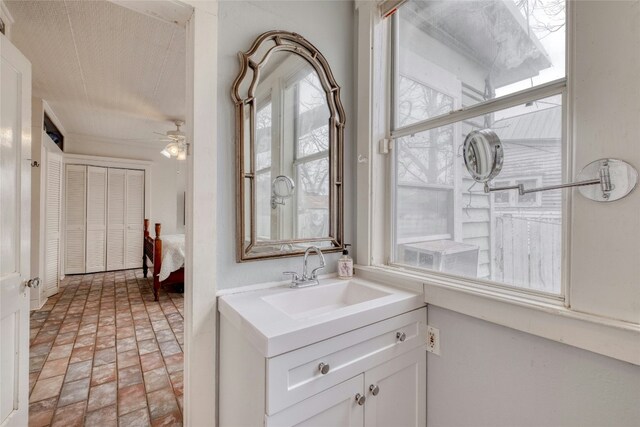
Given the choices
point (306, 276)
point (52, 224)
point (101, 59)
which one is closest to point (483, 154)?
point (306, 276)

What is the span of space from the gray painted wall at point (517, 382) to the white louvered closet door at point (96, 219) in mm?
5879

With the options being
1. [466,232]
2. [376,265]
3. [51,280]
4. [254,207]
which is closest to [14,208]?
[254,207]

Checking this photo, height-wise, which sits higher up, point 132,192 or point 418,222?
point 132,192

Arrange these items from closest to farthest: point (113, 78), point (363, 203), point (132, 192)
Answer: point (363, 203), point (113, 78), point (132, 192)

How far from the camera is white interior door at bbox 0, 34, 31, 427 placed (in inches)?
50.8

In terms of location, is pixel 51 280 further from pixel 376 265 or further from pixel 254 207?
pixel 376 265

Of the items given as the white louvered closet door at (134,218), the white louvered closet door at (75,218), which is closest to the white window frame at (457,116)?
the white louvered closet door at (134,218)

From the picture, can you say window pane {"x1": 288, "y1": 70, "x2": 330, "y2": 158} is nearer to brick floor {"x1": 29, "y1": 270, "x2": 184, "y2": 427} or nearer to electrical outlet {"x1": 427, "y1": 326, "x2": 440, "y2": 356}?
electrical outlet {"x1": 427, "y1": 326, "x2": 440, "y2": 356}

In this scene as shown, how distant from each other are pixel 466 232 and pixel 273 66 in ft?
4.10

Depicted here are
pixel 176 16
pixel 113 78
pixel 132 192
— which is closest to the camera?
pixel 176 16

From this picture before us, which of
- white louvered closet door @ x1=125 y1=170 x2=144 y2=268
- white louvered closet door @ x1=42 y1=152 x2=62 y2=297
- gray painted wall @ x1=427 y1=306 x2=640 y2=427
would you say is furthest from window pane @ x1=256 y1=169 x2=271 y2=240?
white louvered closet door @ x1=125 y1=170 x2=144 y2=268

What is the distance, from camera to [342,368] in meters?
1.06

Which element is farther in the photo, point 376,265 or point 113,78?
point 113,78

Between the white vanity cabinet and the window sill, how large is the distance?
0.15 meters
